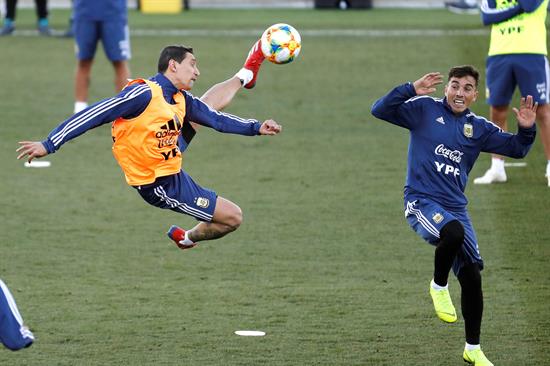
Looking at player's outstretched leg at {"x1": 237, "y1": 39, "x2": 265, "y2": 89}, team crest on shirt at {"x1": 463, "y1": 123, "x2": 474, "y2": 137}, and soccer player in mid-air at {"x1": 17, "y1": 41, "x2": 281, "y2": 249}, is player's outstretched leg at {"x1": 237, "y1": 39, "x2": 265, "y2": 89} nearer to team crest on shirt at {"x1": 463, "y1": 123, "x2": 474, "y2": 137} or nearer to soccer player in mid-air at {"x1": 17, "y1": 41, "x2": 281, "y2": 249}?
soccer player in mid-air at {"x1": 17, "y1": 41, "x2": 281, "y2": 249}

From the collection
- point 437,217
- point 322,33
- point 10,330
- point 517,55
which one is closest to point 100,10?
point 517,55

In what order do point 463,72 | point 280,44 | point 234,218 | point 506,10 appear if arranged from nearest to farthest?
point 463,72
point 234,218
point 280,44
point 506,10

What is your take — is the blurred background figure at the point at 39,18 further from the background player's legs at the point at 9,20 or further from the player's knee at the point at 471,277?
the player's knee at the point at 471,277

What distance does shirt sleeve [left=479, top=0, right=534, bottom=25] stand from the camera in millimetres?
11867

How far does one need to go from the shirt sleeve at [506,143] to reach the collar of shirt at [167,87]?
2.10 m

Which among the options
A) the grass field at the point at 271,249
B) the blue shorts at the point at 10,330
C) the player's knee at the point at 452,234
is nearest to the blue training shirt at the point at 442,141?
the player's knee at the point at 452,234

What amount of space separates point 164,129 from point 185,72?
0.44m

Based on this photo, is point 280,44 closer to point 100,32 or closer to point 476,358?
point 476,358

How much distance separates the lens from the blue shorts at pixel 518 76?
12062mm

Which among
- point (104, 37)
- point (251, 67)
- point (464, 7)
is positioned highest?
point (251, 67)

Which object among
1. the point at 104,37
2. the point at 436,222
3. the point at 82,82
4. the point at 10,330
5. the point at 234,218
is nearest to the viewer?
the point at 10,330

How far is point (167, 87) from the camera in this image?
814 cm

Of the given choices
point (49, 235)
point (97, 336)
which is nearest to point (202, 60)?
point (49, 235)

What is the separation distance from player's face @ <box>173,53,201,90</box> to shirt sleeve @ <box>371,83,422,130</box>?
1265 mm
